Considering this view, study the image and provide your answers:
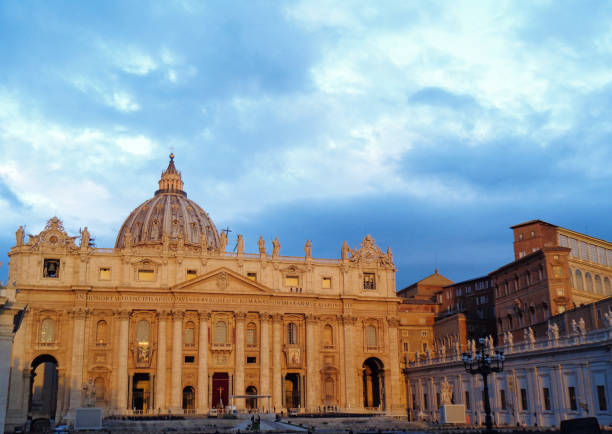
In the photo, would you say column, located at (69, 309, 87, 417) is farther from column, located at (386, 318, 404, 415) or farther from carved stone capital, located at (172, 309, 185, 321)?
column, located at (386, 318, 404, 415)

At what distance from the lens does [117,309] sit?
250ft

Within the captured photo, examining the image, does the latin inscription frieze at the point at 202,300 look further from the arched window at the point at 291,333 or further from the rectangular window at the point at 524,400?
the rectangular window at the point at 524,400

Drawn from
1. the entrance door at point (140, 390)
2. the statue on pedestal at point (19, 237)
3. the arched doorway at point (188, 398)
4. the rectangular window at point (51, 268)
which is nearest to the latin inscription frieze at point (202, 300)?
the rectangular window at point (51, 268)

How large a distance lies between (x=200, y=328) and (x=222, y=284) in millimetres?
5514

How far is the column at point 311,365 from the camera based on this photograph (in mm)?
78688

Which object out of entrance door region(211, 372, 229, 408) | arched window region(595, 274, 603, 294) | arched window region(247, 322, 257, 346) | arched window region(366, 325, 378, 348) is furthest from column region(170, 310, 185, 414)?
arched window region(595, 274, 603, 294)

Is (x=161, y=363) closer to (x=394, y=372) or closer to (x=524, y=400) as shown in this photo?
(x=394, y=372)

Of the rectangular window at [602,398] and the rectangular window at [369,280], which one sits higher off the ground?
the rectangular window at [369,280]

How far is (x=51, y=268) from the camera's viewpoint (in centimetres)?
7706

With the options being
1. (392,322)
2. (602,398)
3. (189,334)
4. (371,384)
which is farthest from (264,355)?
(602,398)

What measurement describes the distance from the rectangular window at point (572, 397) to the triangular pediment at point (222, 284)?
3709 centimetres

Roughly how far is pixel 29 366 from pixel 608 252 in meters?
61.7

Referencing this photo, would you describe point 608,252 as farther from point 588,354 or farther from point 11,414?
point 11,414

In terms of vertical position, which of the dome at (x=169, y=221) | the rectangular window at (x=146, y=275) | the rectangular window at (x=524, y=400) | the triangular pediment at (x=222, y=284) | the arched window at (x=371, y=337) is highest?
the dome at (x=169, y=221)
